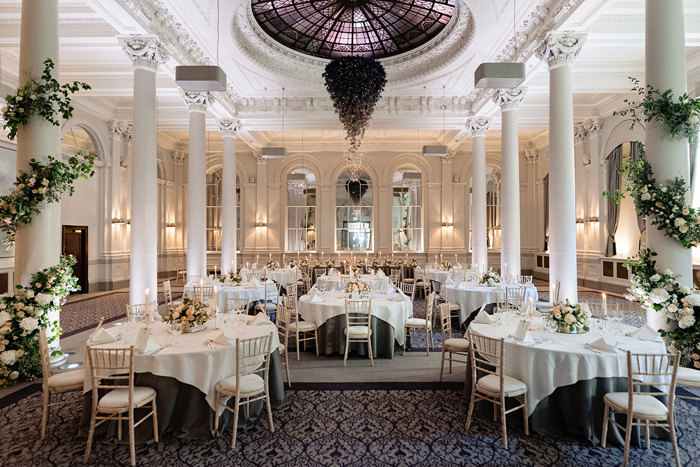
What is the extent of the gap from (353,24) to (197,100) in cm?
413

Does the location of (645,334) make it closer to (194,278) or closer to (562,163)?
(562,163)

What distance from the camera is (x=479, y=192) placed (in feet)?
38.8

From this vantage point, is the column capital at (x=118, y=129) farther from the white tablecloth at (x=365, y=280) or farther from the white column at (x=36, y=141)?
the white tablecloth at (x=365, y=280)

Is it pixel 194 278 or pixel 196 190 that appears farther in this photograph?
pixel 196 190

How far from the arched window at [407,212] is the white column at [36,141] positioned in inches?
528

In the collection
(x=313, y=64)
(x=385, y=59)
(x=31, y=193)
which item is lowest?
(x=31, y=193)

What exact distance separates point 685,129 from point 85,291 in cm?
1445

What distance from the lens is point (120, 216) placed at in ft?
42.7

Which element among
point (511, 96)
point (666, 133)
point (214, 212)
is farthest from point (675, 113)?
point (214, 212)

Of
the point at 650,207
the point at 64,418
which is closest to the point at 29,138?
the point at 64,418

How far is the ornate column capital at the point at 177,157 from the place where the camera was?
55.4 ft

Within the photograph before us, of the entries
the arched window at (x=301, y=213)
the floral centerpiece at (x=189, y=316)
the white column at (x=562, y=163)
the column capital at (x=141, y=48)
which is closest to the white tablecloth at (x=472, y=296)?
the white column at (x=562, y=163)

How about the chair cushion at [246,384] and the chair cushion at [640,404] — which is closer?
the chair cushion at [640,404]

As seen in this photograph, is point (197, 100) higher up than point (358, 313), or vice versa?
point (197, 100)
